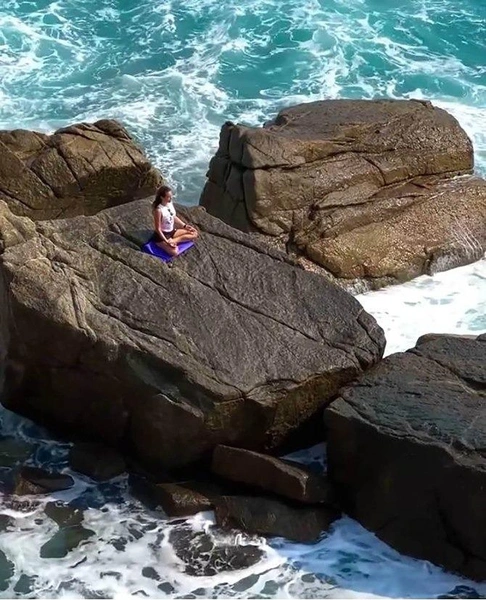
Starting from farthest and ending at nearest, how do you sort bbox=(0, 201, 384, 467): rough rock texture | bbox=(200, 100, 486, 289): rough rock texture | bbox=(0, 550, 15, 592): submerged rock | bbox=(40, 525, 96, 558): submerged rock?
bbox=(200, 100, 486, 289): rough rock texture
bbox=(0, 201, 384, 467): rough rock texture
bbox=(40, 525, 96, 558): submerged rock
bbox=(0, 550, 15, 592): submerged rock

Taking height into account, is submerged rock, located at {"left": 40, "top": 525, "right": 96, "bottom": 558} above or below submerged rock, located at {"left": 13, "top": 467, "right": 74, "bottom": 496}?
below

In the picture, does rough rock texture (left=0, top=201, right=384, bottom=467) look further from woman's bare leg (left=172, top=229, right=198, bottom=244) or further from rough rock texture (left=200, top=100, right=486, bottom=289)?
rough rock texture (left=200, top=100, right=486, bottom=289)

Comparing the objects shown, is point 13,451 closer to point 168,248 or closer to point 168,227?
point 168,248

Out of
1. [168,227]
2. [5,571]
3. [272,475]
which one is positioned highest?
[168,227]

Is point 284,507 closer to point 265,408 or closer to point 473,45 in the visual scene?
point 265,408

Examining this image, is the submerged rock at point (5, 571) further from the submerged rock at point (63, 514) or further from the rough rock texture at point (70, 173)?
the rough rock texture at point (70, 173)

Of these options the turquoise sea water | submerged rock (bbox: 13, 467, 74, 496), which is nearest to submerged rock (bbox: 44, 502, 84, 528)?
submerged rock (bbox: 13, 467, 74, 496)

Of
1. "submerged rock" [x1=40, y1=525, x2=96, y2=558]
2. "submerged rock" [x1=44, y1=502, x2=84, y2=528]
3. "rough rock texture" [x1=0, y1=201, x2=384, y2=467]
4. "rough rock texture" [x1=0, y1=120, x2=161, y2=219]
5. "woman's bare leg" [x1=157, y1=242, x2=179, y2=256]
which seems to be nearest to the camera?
"submerged rock" [x1=40, y1=525, x2=96, y2=558]

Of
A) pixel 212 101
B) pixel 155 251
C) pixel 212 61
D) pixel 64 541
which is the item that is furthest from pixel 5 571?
pixel 212 61
